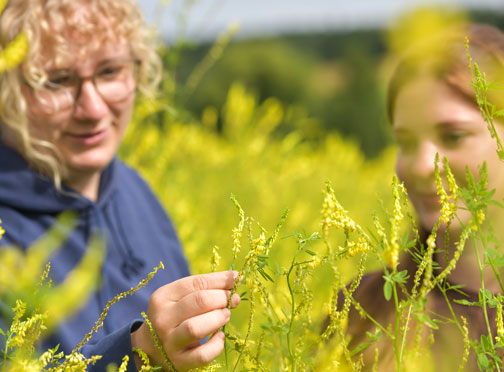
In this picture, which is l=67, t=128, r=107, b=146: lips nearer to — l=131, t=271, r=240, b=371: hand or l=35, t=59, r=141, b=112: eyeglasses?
l=35, t=59, r=141, b=112: eyeglasses

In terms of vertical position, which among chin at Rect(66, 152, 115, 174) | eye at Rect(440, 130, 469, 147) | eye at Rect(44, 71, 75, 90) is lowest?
chin at Rect(66, 152, 115, 174)

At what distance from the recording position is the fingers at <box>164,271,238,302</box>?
2.72 ft

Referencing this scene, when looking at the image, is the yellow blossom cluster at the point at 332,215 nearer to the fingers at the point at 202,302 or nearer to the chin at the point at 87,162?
the fingers at the point at 202,302

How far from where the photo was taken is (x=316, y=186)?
5.11 metres

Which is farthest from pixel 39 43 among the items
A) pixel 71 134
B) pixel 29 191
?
pixel 29 191

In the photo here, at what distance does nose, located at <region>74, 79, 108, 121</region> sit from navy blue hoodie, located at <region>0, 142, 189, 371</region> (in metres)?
0.22

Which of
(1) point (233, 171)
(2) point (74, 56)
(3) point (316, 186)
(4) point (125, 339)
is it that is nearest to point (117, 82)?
(2) point (74, 56)

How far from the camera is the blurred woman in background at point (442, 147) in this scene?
104 cm

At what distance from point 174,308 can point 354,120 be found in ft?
52.3

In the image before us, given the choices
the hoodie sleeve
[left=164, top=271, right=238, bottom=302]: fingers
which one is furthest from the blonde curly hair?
[left=164, top=271, right=238, bottom=302]: fingers

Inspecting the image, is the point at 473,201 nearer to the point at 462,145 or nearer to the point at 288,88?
the point at 462,145

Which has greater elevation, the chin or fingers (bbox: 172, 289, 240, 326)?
fingers (bbox: 172, 289, 240, 326)

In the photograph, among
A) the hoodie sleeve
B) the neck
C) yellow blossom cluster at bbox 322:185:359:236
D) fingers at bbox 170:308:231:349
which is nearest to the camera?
yellow blossom cluster at bbox 322:185:359:236

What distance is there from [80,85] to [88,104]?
0.06 m
